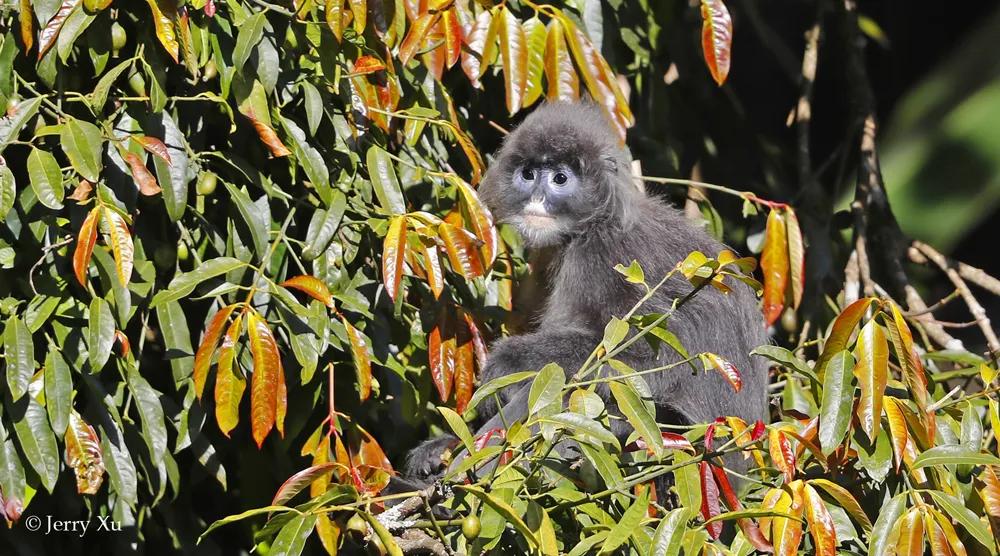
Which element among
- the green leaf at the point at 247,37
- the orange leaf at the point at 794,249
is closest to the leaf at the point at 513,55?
the green leaf at the point at 247,37

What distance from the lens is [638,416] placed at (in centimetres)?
172

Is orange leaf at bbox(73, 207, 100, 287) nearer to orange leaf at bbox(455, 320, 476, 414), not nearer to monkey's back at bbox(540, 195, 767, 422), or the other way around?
orange leaf at bbox(455, 320, 476, 414)

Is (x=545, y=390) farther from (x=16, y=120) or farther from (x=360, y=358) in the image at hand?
(x=16, y=120)

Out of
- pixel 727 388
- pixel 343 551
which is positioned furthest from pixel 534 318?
pixel 343 551

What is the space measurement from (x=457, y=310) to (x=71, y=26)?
95cm

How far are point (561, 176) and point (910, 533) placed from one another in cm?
144

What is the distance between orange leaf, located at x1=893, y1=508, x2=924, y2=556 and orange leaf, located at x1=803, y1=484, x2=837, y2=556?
108 mm

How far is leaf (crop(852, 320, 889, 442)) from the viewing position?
1.81 metres

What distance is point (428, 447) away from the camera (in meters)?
2.67

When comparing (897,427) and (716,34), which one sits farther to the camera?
(716,34)

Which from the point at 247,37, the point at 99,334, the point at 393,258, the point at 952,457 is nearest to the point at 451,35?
the point at 247,37

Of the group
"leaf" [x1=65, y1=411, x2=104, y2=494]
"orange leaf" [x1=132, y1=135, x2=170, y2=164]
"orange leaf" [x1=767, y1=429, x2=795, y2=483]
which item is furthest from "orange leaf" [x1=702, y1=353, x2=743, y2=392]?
"leaf" [x1=65, y1=411, x2=104, y2=494]

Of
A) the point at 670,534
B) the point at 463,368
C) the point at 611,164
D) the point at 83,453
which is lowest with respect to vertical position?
the point at 83,453

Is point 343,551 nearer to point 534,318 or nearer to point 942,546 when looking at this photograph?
point 534,318
